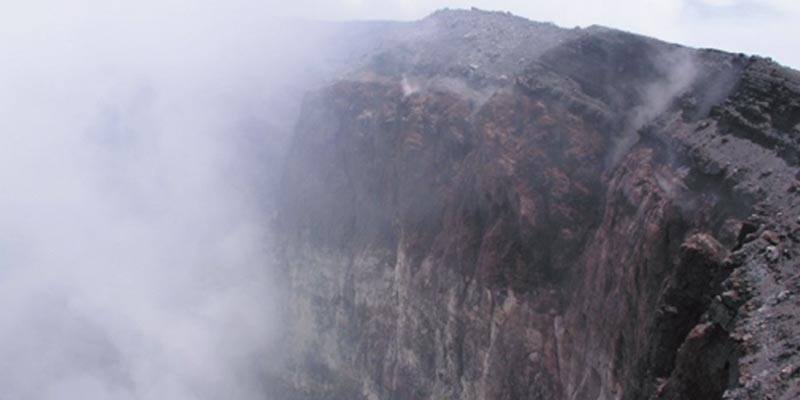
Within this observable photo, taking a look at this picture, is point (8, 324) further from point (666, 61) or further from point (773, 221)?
point (773, 221)

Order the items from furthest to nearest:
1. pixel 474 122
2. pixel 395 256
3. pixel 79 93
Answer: pixel 79 93, pixel 395 256, pixel 474 122

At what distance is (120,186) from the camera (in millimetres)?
78812

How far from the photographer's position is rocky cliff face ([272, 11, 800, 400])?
62.1 feet

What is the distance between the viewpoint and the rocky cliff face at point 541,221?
62.1ft

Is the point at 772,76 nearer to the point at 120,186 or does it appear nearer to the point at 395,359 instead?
the point at 395,359

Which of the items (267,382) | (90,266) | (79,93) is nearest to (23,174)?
(79,93)

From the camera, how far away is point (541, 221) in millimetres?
33344

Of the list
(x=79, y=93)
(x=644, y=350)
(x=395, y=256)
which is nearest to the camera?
(x=644, y=350)

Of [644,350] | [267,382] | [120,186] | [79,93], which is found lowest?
[267,382]

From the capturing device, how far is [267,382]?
53.8 meters

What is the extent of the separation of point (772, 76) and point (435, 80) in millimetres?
24215

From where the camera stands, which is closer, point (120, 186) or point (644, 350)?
point (644, 350)

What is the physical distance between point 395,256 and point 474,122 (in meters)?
9.17

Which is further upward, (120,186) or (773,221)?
(773,221)
